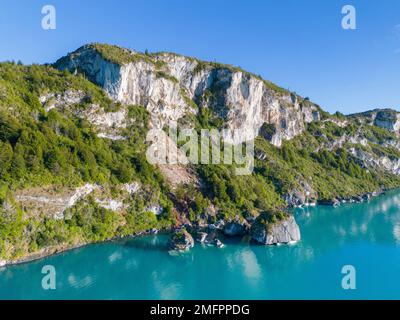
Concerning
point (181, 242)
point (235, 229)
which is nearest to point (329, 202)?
point (235, 229)

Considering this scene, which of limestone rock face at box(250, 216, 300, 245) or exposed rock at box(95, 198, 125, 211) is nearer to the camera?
limestone rock face at box(250, 216, 300, 245)

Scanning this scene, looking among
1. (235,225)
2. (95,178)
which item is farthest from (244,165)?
(95,178)

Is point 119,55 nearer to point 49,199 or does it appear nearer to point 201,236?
point 49,199

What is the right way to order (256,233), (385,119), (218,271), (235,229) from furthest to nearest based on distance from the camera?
1. (385,119)
2. (235,229)
3. (256,233)
4. (218,271)

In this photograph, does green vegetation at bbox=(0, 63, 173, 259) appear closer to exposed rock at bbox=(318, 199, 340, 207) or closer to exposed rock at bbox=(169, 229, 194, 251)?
exposed rock at bbox=(169, 229, 194, 251)

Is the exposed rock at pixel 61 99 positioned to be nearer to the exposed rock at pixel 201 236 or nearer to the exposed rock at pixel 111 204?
the exposed rock at pixel 111 204

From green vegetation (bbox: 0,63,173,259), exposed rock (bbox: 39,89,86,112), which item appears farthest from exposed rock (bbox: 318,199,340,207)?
exposed rock (bbox: 39,89,86,112)

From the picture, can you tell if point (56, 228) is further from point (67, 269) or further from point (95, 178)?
point (95, 178)
